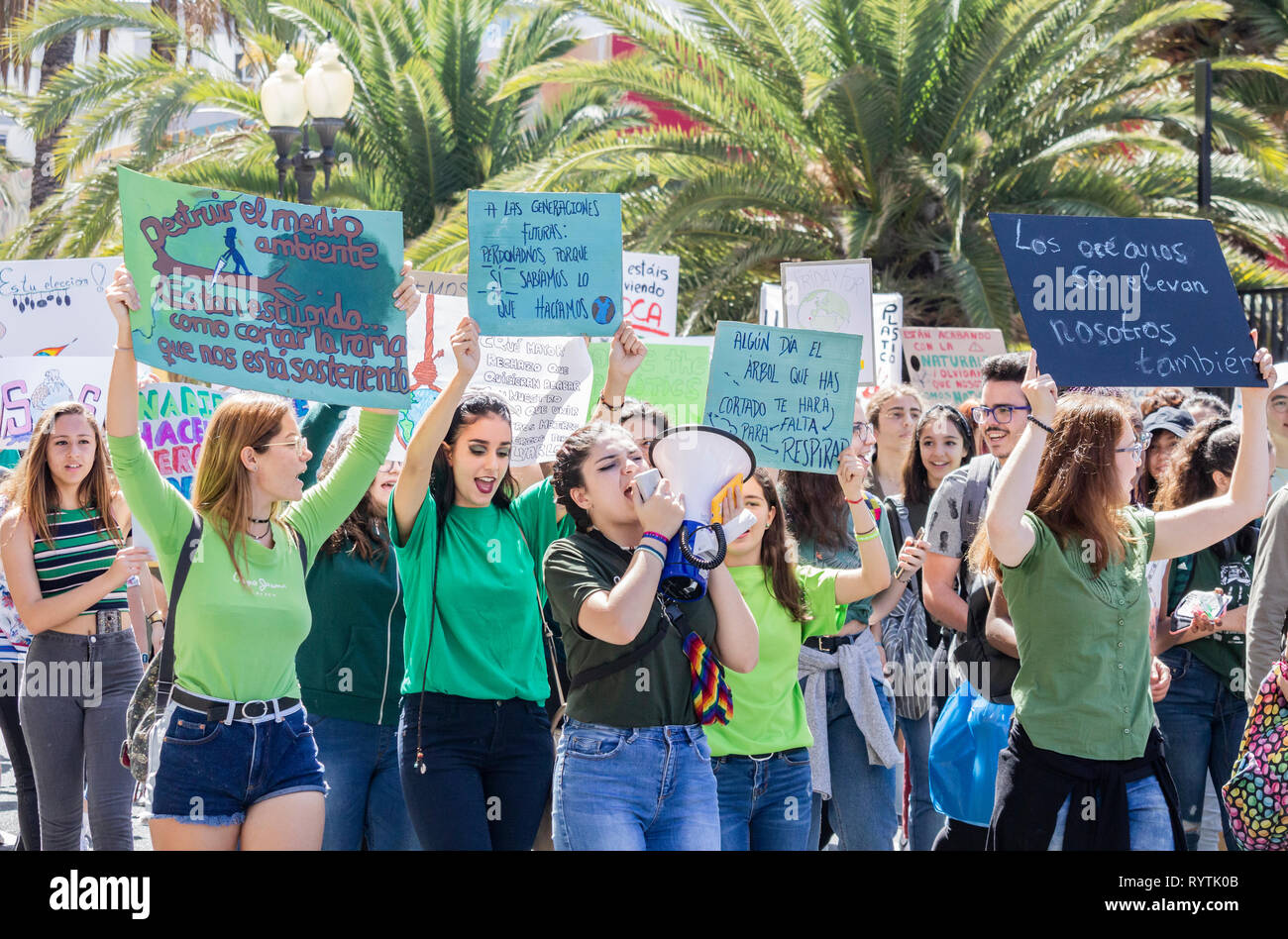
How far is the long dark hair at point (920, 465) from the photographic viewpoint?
6148 millimetres

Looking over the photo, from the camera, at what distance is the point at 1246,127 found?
39.7 ft

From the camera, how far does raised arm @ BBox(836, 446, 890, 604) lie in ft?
14.6

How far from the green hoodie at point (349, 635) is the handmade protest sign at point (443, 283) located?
7.38ft

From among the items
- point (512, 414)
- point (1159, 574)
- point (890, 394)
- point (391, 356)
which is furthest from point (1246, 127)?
point (391, 356)

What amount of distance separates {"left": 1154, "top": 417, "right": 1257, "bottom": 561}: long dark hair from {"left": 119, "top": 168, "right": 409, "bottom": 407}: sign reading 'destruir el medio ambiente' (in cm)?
292

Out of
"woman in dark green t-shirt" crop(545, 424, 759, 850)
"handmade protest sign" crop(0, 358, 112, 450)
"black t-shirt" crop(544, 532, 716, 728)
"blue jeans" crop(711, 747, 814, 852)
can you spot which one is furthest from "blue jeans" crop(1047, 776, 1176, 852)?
"handmade protest sign" crop(0, 358, 112, 450)

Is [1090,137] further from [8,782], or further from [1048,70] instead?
[8,782]

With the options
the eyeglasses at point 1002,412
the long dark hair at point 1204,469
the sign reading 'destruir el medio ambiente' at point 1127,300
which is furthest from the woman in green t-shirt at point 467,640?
the long dark hair at point 1204,469

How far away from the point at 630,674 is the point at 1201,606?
2.35m

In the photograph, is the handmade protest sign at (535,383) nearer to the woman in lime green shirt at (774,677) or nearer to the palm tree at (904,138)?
the woman in lime green shirt at (774,677)

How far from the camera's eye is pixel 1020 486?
12.2 ft

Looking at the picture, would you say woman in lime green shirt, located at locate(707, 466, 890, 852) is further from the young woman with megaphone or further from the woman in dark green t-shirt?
the woman in dark green t-shirt

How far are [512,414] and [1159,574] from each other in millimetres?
2465

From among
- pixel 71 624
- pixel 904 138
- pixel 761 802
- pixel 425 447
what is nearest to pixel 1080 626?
pixel 761 802
